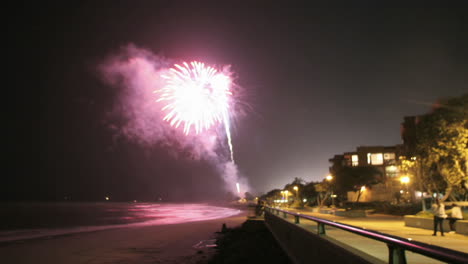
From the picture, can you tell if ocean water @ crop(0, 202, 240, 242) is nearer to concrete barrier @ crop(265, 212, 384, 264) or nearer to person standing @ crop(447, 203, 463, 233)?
concrete barrier @ crop(265, 212, 384, 264)

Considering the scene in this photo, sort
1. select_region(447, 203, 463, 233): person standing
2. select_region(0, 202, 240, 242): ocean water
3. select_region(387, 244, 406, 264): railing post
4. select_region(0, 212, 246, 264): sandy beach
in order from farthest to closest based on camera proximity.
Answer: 1. select_region(0, 202, 240, 242): ocean water
2. select_region(0, 212, 246, 264): sandy beach
3. select_region(447, 203, 463, 233): person standing
4. select_region(387, 244, 406, 264): railing post

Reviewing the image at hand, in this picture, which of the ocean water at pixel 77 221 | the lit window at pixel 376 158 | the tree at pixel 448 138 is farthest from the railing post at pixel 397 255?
the lit window at pixel 376 158

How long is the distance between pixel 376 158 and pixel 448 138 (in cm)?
5052

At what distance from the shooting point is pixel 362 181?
1922 inches

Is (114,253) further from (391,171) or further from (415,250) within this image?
(391,171)

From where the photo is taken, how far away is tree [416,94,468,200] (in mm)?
17016

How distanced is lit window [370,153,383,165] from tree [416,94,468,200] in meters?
48.8

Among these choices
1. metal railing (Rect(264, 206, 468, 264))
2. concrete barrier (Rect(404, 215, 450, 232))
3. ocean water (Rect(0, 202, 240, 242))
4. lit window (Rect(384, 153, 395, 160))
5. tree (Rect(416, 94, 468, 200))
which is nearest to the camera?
metal railing (Rect(264, 206, 468, 264))

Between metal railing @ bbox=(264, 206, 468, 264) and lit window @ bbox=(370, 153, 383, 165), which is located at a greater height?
lit window @ bbox=(370, 153, 383, 165)

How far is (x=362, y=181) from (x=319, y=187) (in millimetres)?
7315

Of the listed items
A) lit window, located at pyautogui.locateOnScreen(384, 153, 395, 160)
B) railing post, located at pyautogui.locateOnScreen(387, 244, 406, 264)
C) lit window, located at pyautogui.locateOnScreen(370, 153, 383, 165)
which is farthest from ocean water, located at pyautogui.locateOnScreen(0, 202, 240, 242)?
railing post, located at pyautogui.locateOnScreen(387, 244, 406, 264)

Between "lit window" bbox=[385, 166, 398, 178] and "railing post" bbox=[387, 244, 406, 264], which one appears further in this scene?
"lit window" bbox=[385, 166, 398, 178]

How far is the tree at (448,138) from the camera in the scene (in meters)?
17.0

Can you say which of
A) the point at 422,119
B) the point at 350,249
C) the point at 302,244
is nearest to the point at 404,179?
the point at 422,119
